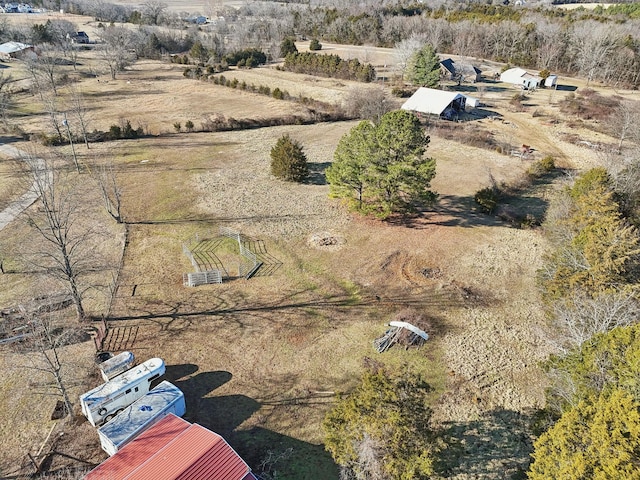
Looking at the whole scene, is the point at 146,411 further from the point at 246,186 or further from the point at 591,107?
the point at 591,107

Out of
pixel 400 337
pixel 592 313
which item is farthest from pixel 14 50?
pixel 592 313

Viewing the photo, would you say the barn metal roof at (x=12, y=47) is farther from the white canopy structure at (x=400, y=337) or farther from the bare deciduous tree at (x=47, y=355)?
the white canopy structure at (x=400, y=337)

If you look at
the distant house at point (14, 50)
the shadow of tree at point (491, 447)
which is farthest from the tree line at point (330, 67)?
the shadow of tree at point (491, 447)

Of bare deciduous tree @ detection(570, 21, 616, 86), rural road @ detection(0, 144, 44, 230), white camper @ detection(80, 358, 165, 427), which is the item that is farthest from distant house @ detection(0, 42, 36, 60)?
bare deciduous tree @ detection(570, 21, 616, 86)

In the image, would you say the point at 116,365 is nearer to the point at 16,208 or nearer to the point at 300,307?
the point at 300,307

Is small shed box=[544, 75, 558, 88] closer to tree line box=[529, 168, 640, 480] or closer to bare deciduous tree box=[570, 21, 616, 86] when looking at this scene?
bare deciduous tree box=[570, 21, 616, 86]
